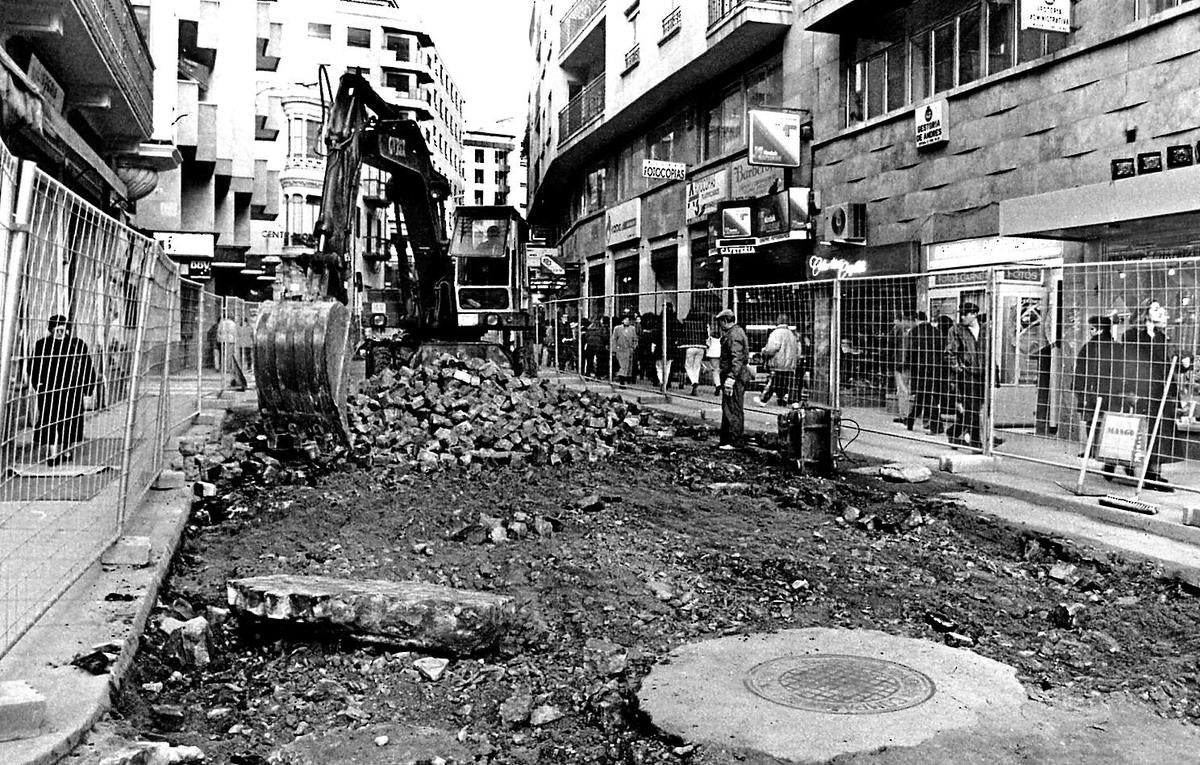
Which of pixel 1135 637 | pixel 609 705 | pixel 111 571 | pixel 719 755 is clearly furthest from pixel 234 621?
pixel 1135 637

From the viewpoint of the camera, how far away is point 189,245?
27.8 m

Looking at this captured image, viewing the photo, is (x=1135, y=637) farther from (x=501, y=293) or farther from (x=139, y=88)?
(x=139, y=88)

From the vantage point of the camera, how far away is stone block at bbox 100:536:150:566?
5.49 m

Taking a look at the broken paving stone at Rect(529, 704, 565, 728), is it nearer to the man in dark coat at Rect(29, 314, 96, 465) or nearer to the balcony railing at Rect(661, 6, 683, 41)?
the man in dark coat at Rect(29, 314, 96, 465)

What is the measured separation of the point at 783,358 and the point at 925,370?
282 cm

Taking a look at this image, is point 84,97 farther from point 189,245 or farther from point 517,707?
point 517,707

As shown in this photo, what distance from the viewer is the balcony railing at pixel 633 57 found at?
28.1 meters

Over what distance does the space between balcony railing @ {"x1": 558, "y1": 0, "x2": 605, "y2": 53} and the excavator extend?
15.4m

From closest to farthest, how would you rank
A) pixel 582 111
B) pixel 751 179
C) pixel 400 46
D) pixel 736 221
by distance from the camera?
pixel 736 221 < pixel 751 179 < pixel 582 111 < pixel 400 46

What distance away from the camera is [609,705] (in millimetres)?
4109

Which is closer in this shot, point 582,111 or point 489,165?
point 582,111

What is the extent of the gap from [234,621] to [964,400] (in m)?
8.15

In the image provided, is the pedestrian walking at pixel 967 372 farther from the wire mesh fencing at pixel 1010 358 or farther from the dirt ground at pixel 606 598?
the dirt ground at pixel 606 598

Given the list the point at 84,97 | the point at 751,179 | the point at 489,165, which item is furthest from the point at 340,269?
the point at 489,165
